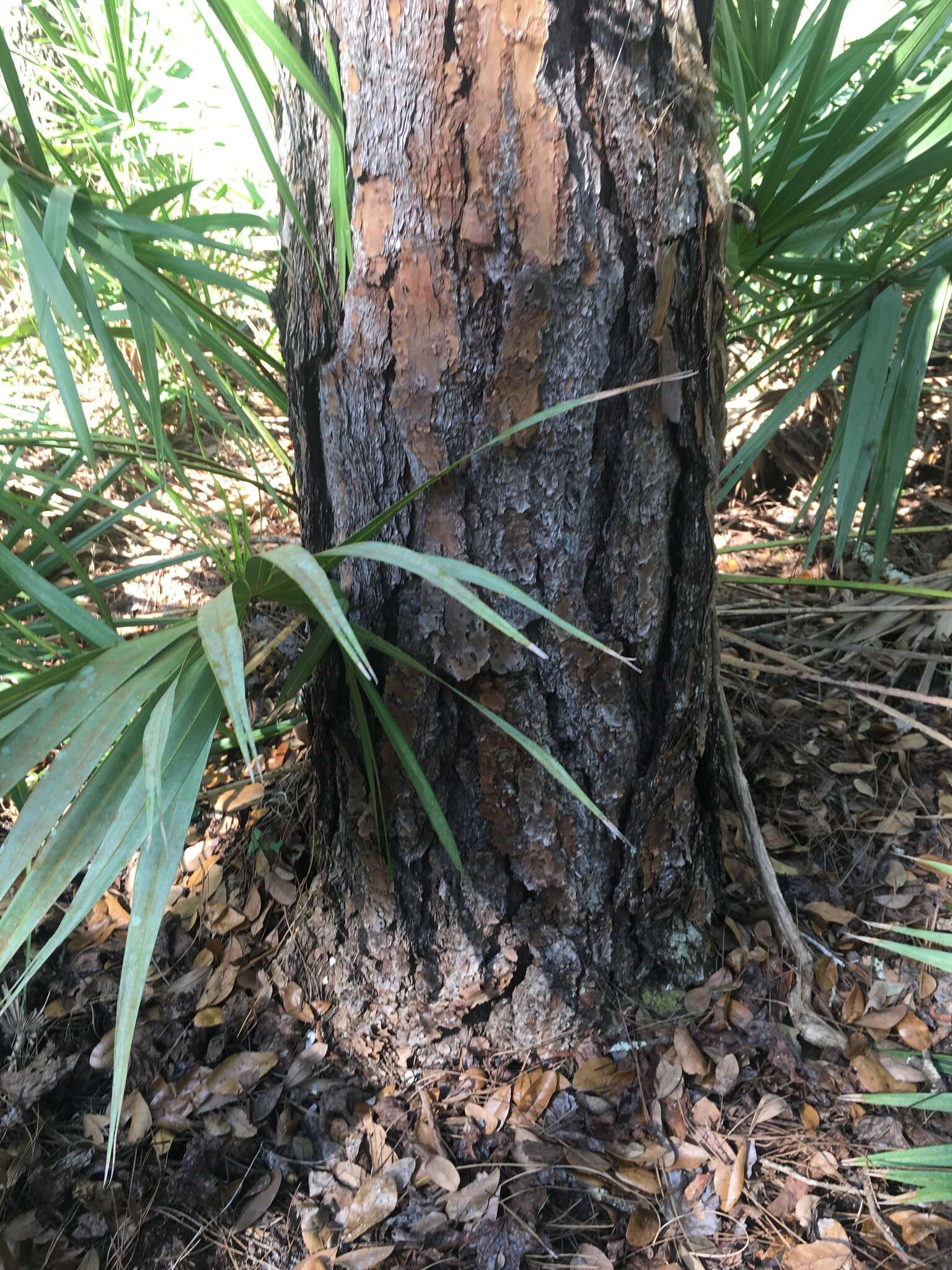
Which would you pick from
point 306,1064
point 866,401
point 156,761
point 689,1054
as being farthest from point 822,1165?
point 866,401

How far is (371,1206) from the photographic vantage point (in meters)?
0.93

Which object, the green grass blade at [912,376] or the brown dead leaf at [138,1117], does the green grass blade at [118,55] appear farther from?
the brown dead leaf at [138,1117]

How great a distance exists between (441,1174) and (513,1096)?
0.13 m

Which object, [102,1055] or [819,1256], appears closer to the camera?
[819,1256]

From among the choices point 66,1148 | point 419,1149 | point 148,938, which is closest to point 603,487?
point 148,938

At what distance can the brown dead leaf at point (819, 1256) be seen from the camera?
0.85m

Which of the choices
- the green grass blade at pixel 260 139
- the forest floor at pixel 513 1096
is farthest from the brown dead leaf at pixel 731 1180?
the green grass blade at pixel 260 139

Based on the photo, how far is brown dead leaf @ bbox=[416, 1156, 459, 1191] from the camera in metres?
0.95

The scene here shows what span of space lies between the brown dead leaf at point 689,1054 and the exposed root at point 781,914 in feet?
0.44

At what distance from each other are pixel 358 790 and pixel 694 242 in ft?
2.34

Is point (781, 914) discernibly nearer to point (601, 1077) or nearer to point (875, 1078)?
point (875, 1078)

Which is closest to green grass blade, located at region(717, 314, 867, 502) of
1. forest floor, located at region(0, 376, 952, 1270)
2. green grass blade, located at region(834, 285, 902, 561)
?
green grass blade, located at region(834, 285, 902, 561)

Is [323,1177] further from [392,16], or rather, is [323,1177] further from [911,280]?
[911,280]

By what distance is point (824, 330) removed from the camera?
1.30m
